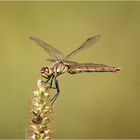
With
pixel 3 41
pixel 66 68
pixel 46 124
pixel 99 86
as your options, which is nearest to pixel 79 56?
pixel 99 86

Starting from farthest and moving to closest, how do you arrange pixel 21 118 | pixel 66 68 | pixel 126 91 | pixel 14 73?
pixel 126 91 → pixel 14 73 → pixel 21 118 → pixel 66 68

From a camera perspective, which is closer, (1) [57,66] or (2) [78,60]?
(1) [57,66]

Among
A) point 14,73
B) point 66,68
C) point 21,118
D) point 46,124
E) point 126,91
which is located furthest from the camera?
point 126,91

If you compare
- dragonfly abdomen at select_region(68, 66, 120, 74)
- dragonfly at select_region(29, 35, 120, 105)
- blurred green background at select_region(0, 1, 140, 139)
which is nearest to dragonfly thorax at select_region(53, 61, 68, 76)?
dragonfly at select_region(29, 35, 120, 105)

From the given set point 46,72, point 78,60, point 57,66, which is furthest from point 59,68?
point 78,60

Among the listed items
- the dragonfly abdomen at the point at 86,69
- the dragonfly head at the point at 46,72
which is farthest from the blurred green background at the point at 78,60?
the dragonfly head at the point at 46,72

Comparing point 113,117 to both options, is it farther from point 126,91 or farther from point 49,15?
point 49,15

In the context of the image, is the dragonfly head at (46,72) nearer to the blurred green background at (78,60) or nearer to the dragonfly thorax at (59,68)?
the dragonfly thorax at (59,68)

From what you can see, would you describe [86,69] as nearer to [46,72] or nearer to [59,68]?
[59,68]
